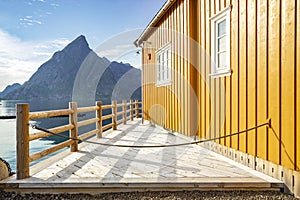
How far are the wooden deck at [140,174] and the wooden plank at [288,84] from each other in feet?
1.36

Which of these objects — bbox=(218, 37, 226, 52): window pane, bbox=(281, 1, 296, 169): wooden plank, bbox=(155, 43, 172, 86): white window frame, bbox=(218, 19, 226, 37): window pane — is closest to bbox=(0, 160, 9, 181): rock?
bbox=(281, 1, 296, 169): wooden plank

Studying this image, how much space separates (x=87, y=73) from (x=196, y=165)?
167 ft

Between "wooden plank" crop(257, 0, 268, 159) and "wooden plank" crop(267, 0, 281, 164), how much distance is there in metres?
0.08

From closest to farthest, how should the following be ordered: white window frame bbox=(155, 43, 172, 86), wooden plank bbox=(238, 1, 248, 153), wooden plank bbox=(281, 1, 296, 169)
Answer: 1. wooden plank bbox=(281, 1, 296, 169)
2. wooden plank bbox=(238, 1, 248, 153)
3. white window frame bbox=(155, 43, 172, 86)

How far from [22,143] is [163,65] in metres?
5.08

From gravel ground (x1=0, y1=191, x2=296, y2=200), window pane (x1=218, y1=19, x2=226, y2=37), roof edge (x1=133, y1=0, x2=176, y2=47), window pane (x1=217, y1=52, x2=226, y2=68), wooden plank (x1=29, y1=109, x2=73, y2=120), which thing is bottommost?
gravel ground (x1=0, y1=191, x2=296, y2=200)

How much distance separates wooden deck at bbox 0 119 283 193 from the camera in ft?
8.80

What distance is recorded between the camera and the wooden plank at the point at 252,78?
3.17 metres

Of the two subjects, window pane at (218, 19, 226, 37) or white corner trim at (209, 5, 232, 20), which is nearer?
white corner trim at (209, 5, 232, 20)

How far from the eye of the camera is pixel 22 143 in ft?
9.59

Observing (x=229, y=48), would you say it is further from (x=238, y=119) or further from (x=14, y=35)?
(x=14, y=35)

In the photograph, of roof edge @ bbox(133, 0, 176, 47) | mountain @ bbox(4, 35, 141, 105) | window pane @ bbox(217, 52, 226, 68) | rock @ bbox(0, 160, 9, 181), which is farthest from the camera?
mountain @ bbox(4, 35, 141, 105)

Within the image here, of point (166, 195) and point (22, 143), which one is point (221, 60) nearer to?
point (166, 195)

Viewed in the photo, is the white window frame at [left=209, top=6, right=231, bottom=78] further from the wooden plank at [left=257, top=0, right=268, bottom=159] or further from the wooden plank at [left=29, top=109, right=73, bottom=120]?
the wooden plank at [left=29, top=109, right=73, bottom=120]
